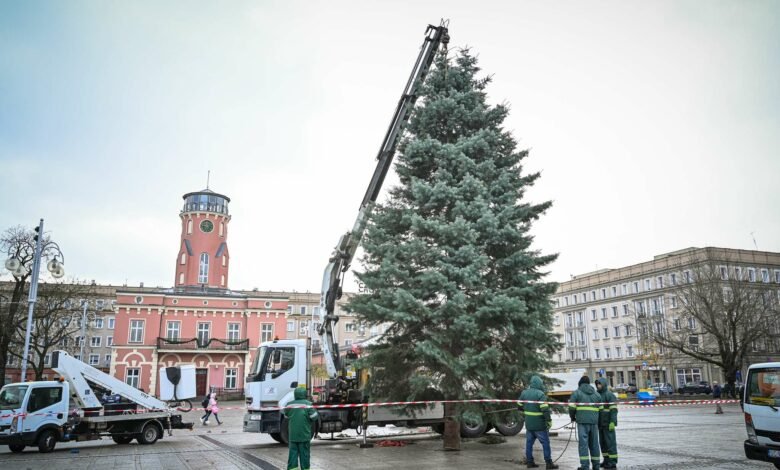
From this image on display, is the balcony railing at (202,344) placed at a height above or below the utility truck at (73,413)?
above

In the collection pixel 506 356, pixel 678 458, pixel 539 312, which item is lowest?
pixel 678 458

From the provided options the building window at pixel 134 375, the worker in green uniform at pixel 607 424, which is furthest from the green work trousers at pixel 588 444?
the building window at pixel 134 375

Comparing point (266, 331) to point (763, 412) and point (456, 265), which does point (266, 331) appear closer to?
point (456, 265)

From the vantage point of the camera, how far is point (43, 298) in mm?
39156

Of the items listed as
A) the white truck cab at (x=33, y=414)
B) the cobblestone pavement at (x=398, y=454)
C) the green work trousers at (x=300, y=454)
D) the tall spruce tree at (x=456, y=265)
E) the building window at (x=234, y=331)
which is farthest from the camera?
the building window at (x=234, y=331)

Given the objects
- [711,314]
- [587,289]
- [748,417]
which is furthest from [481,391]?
[587,289]

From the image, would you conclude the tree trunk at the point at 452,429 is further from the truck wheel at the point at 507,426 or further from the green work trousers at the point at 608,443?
the green work trousers at the point at 608,443

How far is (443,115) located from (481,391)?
8.15 meters

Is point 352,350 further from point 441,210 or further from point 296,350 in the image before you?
point 441,210

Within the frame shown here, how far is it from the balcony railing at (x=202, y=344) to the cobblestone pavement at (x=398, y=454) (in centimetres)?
3351

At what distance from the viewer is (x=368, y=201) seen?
18.6m

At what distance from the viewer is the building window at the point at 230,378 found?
54000 millimetres

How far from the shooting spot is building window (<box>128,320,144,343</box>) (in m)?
52.6

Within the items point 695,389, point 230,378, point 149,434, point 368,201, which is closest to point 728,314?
point 695,389
